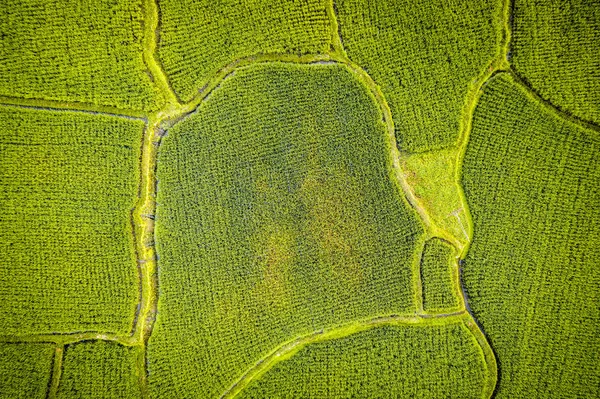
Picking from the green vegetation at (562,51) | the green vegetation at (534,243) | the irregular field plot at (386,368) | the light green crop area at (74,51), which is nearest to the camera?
the light green crop area at (74,51)

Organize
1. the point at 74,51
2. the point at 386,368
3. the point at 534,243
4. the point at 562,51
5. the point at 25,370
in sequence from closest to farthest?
the point at 25,370 < the point at 74,51 < the point at 386,368 < the point at 534,243 < the point at 562,51

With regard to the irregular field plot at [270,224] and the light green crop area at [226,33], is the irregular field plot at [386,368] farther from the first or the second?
the light green crop area at [226,33]

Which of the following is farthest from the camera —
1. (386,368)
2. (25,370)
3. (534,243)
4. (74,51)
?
(534,243)

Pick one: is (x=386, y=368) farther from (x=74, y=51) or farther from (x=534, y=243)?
(x=74, y=51)

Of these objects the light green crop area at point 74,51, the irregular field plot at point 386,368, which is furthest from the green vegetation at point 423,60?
the light green crop area at point 74,51

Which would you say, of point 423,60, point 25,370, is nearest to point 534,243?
point 423,60

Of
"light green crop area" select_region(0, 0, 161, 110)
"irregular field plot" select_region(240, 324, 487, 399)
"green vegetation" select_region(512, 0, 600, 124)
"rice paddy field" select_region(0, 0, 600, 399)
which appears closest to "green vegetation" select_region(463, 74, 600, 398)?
"rice paddy field" select_region(0, 0, 600, 399)

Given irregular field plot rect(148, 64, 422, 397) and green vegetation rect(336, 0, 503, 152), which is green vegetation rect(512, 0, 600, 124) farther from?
irregular field plot rect(148, 64, 422, 397)
